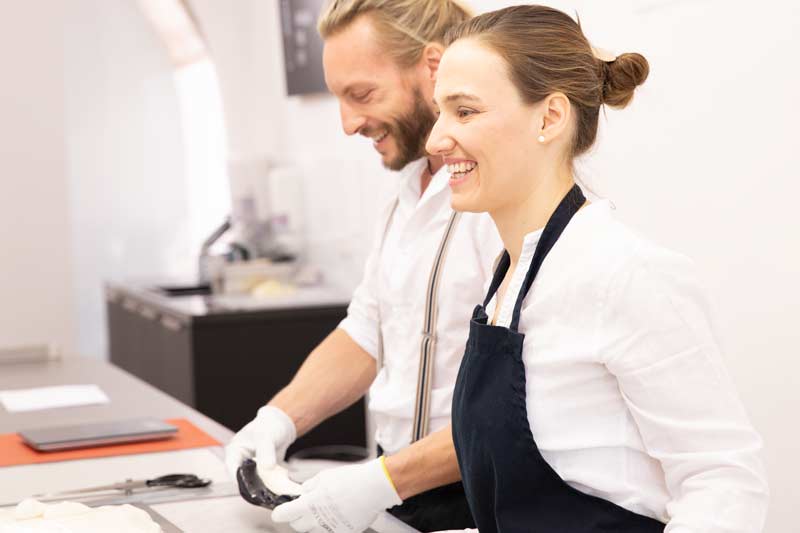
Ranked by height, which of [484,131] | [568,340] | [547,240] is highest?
[484,131]

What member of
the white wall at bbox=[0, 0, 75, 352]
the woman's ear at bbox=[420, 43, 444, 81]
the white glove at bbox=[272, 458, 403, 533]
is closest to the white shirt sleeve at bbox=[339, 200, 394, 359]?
the woman's ear at bbox=[420, 43, 444, 81]

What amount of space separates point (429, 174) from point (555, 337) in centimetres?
83

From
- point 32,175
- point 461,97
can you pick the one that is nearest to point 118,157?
point 32,175

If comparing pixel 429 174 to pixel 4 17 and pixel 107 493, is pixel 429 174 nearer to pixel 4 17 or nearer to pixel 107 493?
pixel 107 493

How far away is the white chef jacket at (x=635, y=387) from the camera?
1.19 m

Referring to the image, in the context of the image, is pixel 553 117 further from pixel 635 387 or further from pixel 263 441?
pixel 263 441

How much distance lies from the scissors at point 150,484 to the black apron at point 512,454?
0.53 metres

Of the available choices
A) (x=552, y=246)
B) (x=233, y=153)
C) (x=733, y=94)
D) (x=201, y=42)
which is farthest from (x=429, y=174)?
(x=201, y=42)

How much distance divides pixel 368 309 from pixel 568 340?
35.4 inches

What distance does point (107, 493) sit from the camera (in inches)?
66.9

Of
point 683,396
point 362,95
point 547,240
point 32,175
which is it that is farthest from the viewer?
point 32,175

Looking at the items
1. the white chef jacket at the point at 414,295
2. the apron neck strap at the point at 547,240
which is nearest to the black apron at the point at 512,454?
the apron neck strap at the point at 547,240

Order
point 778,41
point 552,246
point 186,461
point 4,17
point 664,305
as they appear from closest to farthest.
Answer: point 664,305
point 552,246
point 186,461
point 778,41
point 4,17

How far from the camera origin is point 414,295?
1924mm
